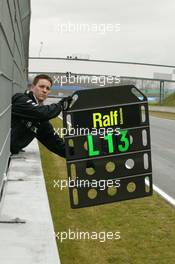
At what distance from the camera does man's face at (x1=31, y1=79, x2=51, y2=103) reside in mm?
5934

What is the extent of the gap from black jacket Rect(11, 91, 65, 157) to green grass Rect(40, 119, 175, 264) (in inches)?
35.1

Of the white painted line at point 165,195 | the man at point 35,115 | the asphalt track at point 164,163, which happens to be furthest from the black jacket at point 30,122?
the asphalt track at point 164,163

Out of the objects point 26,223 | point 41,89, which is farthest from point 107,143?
point 41,89

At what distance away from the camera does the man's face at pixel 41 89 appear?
19.5 feet

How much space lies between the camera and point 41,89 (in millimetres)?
5988

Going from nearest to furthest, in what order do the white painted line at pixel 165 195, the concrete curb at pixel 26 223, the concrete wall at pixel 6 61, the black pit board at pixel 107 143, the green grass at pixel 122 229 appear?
the concrete curb at pixel 26 223 → the concrete wall at pixel 6 61 → the black pit board at pixel 107 143 → the green grass at pixel 122 229 → the white painted line at pixel 165 195

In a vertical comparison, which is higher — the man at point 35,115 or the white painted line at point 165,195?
the man at point 35,115

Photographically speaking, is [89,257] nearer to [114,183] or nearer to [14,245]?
[114,183]

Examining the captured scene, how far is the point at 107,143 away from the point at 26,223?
985mm

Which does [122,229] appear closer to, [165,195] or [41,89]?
[41,89]

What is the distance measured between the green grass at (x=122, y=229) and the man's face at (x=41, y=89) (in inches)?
58.8

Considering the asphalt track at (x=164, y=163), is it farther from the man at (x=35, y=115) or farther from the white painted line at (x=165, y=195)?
the man at (x=35, y=115)

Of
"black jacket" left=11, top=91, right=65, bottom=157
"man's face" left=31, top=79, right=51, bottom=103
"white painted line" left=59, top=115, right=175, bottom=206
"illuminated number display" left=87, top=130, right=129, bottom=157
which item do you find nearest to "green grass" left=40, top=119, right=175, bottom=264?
"white painted line" left=59, top=115, right=175, bottom=206

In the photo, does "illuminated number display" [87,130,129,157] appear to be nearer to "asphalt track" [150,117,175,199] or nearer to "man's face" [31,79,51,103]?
"man's face" [31,79,51,103]
